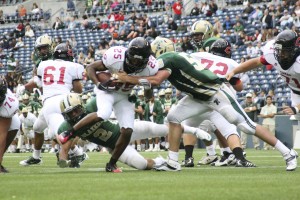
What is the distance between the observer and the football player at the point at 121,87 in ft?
34.3

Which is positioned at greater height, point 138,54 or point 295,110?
point 138,54

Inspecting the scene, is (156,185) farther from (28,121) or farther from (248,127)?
(28,121)

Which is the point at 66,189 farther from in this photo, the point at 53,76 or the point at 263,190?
the point at 53,76

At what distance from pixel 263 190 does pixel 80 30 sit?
28507 millimetres

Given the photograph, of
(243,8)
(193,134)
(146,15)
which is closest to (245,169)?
(193,134)

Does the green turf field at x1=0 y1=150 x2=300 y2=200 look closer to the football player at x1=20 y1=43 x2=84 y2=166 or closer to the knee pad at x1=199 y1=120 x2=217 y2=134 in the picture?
the football player at x1=20 y1=43 x2=84 y2=166

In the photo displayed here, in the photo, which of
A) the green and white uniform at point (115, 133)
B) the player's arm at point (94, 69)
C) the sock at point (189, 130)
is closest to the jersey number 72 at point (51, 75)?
the green and white uniform at point (115, 133)

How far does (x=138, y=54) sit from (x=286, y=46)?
180 cm

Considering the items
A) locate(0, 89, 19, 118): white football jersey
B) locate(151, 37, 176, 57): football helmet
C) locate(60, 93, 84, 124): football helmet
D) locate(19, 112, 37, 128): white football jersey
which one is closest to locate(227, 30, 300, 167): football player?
locate(151, 37, 176, 57): football helmet

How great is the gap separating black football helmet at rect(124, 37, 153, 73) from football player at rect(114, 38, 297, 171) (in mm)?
184

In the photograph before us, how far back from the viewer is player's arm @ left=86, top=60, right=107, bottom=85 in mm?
10805

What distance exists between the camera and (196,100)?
1128 cm

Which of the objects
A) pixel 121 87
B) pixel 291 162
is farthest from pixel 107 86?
pixel 291 162

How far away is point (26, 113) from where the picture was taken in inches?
997
